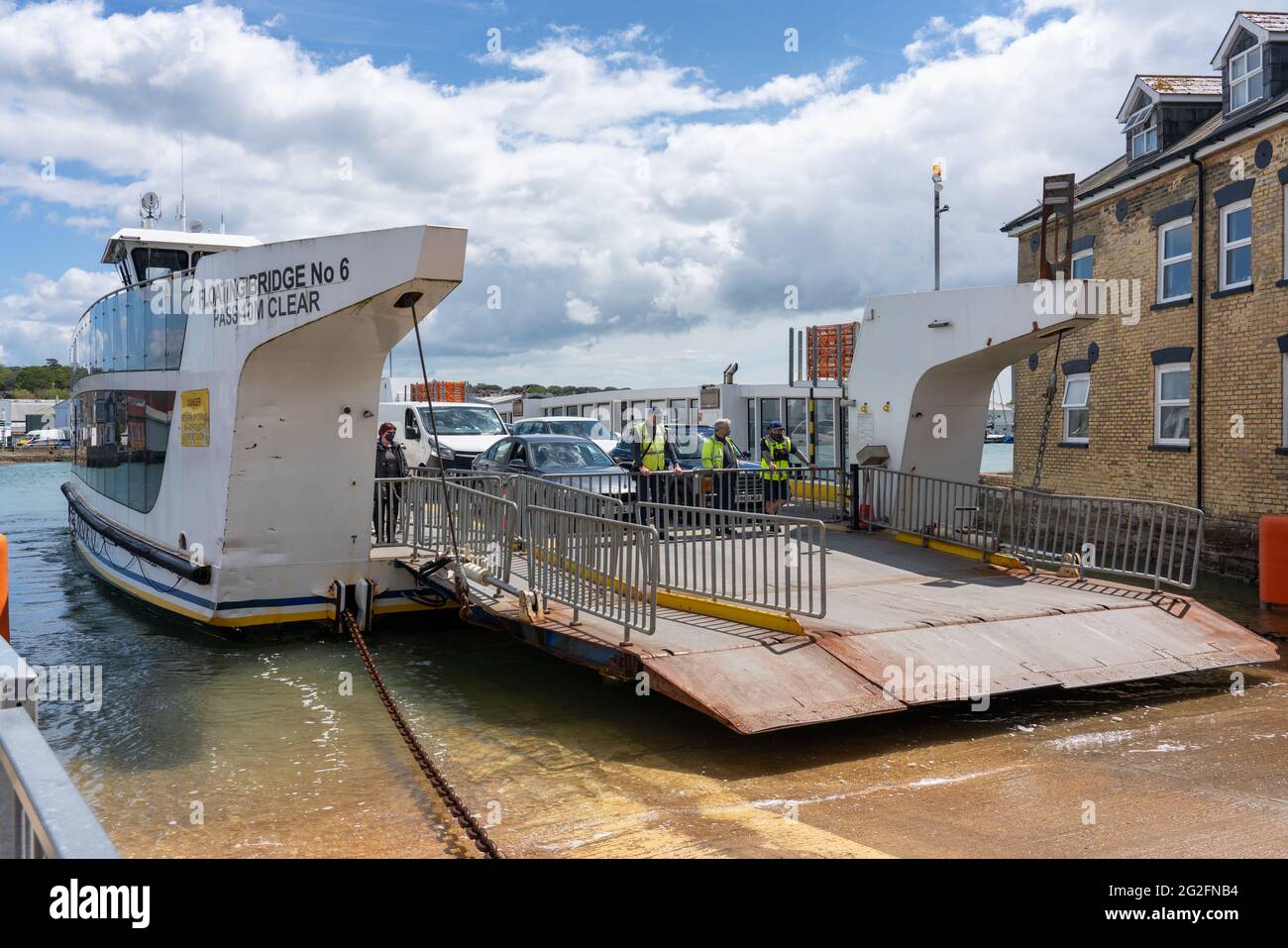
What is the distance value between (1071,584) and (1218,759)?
351cm

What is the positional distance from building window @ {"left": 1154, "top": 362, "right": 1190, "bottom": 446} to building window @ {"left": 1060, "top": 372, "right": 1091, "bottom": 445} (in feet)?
6.97

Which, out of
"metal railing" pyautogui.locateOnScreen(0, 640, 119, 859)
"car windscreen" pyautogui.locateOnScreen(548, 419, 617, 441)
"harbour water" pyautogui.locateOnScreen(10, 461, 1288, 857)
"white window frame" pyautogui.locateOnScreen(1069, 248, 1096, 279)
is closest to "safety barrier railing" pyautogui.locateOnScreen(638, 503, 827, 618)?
"harbour water" pyautogui.locateOnScreen(10, 461, 1288, 857)

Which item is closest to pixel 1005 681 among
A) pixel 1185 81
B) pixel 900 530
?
pixel 900 530

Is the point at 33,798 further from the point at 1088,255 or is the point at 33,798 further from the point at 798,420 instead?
the point at 798,420

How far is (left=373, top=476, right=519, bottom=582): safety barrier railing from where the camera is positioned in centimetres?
1014

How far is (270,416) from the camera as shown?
10352 mm

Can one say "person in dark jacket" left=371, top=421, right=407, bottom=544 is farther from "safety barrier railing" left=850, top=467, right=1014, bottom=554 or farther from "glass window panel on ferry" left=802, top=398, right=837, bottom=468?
"glass window panel on ferry" left=802, top=398, right=837, bottom=468

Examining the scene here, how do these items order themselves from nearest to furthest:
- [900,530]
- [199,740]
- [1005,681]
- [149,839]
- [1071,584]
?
[149,839] → [1005,681] → [199,740] → [1071,584] → [900,530]

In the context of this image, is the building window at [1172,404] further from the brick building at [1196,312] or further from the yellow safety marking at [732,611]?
the yellow safety marking at [732,611]

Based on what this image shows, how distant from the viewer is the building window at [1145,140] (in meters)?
21.0

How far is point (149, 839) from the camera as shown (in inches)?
240

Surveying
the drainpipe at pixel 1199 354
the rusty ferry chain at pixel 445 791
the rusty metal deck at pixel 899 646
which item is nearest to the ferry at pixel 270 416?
the rusty metal deck at pixel 899 646
